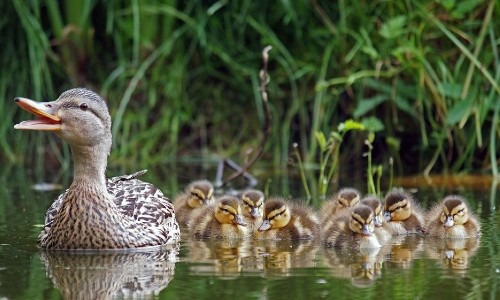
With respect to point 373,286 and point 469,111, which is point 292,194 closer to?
point 469,111

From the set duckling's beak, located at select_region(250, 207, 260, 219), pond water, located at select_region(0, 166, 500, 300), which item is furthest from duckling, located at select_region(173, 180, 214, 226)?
pond water, located at select_region(0, 166, 500, 300)

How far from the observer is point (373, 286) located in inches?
226

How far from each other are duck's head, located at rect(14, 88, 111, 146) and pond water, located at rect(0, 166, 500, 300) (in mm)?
661

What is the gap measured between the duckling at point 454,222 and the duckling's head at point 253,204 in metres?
1.03

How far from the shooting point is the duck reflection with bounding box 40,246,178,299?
5695 mm

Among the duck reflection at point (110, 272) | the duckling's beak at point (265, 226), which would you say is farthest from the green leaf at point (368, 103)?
the duck reflection at point (110, 272)

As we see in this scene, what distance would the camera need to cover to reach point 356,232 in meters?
7.07

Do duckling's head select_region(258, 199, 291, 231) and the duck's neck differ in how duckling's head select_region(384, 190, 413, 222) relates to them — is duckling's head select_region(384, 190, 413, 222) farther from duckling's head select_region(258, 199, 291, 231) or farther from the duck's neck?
the duck's neck

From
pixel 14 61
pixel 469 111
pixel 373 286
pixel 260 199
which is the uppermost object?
pixel 14 61

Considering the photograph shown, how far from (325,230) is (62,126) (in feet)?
5.26

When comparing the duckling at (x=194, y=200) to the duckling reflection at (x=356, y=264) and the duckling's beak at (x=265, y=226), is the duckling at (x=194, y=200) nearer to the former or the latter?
the duckling's beak at (x=265, y=226)

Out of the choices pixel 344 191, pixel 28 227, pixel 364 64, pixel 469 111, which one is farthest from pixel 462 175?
pixel 28 227

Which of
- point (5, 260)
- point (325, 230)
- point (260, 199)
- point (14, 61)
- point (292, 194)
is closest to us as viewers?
point (5, 260)

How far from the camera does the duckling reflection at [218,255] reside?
624 centimetres
